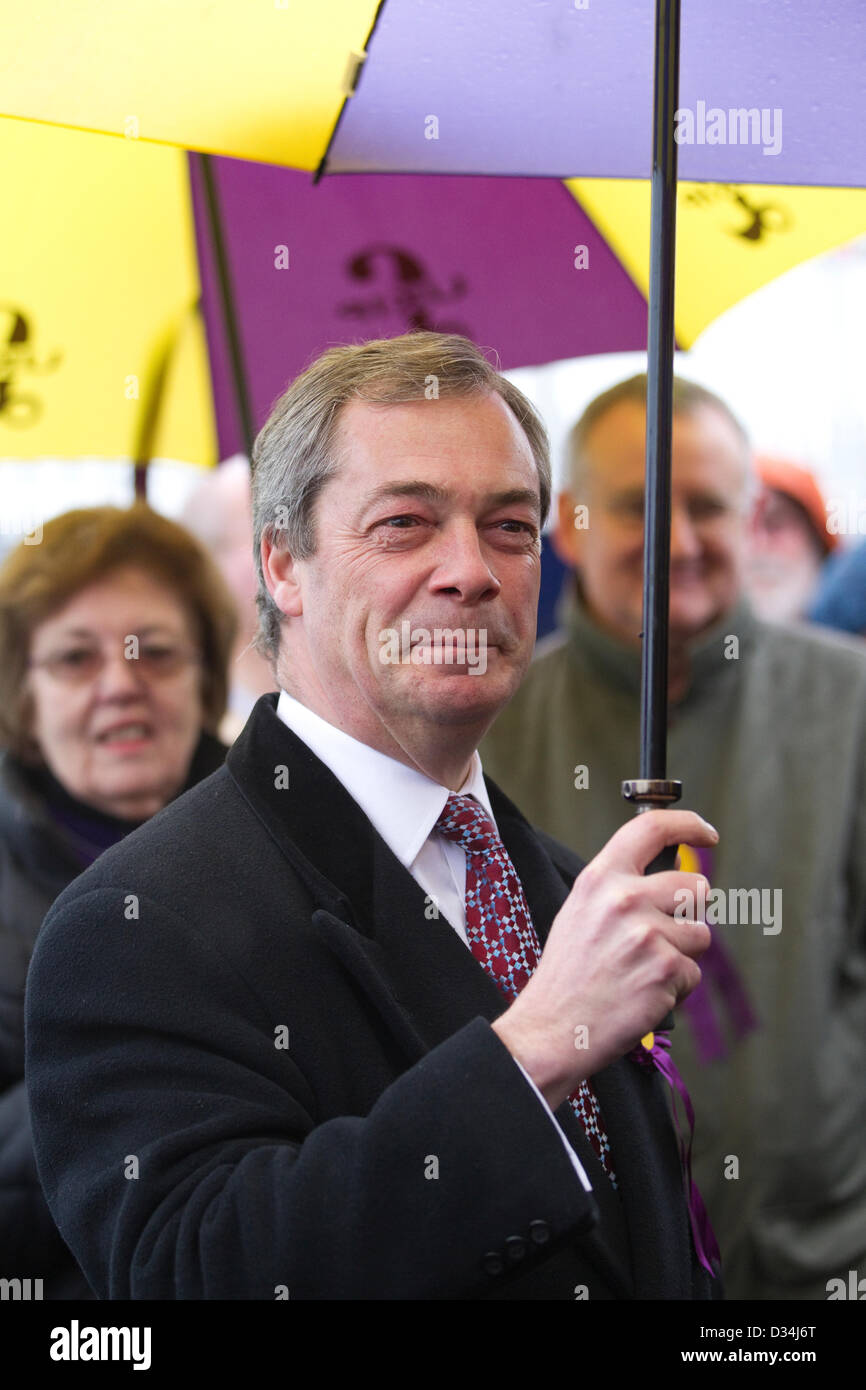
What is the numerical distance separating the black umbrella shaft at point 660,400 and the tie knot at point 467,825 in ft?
0.84

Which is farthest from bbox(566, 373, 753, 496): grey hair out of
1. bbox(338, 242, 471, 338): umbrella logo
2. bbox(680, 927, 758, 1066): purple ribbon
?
bbox(680, 927, 758, 1066): purple ribbon

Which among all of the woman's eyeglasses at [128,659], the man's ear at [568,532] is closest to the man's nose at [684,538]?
the man's ear at [568,532]

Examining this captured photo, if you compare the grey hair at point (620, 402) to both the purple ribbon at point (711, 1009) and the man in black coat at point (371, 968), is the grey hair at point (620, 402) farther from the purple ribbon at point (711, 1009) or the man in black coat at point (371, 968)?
the man in black coat at point (371, 968)

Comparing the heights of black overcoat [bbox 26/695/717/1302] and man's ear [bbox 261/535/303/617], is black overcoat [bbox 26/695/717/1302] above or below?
below

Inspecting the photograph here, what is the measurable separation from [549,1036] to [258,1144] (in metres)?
0.28

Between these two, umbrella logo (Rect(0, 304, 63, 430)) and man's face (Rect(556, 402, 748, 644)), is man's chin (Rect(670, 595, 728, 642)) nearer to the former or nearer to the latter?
man's face (Rect(556, 402, 748, 644))

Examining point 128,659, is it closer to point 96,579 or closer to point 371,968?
point 96,579

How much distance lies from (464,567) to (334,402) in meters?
0.26

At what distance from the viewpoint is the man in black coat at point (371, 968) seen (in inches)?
53.8

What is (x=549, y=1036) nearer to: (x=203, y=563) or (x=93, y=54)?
(x=93, y=54)

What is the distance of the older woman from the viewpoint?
324 centimetres

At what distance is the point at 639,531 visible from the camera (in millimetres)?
3539

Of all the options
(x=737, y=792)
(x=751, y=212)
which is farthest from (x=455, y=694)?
(x=737, y=792)

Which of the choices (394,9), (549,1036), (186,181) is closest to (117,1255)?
(549,1036)
